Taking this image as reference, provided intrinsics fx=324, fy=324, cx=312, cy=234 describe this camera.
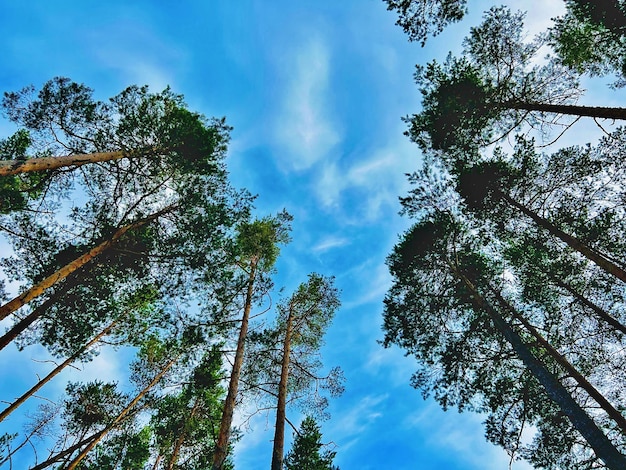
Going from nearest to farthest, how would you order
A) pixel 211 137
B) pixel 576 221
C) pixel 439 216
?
1. pixel 576 221
2. pixel 211 137
3. pixel 439 216

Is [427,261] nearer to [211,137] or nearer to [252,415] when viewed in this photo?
[252,415]

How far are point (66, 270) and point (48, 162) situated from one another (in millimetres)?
2649

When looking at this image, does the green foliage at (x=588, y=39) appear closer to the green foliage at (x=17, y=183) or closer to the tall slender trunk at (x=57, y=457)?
the green foliage at (x=17, y=183)

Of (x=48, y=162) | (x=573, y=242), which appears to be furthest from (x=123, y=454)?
(x=573, y=242)

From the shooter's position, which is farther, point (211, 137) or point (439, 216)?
point (439, 216)

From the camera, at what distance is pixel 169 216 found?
35.1 feet

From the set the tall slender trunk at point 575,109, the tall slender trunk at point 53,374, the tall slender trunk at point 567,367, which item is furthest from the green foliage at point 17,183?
the tall slender trunk at point 567,367

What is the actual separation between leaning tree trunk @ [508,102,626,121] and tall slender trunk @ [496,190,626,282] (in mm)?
2989

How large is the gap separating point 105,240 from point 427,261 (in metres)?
11.0

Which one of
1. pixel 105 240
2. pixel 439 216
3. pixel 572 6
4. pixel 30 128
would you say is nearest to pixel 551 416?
pixel 439 216

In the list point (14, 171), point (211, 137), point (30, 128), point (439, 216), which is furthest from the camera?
point (439, 216)

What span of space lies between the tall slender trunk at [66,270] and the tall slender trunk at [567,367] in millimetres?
11681

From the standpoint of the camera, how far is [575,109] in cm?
731

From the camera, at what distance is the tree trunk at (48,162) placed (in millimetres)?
6285
